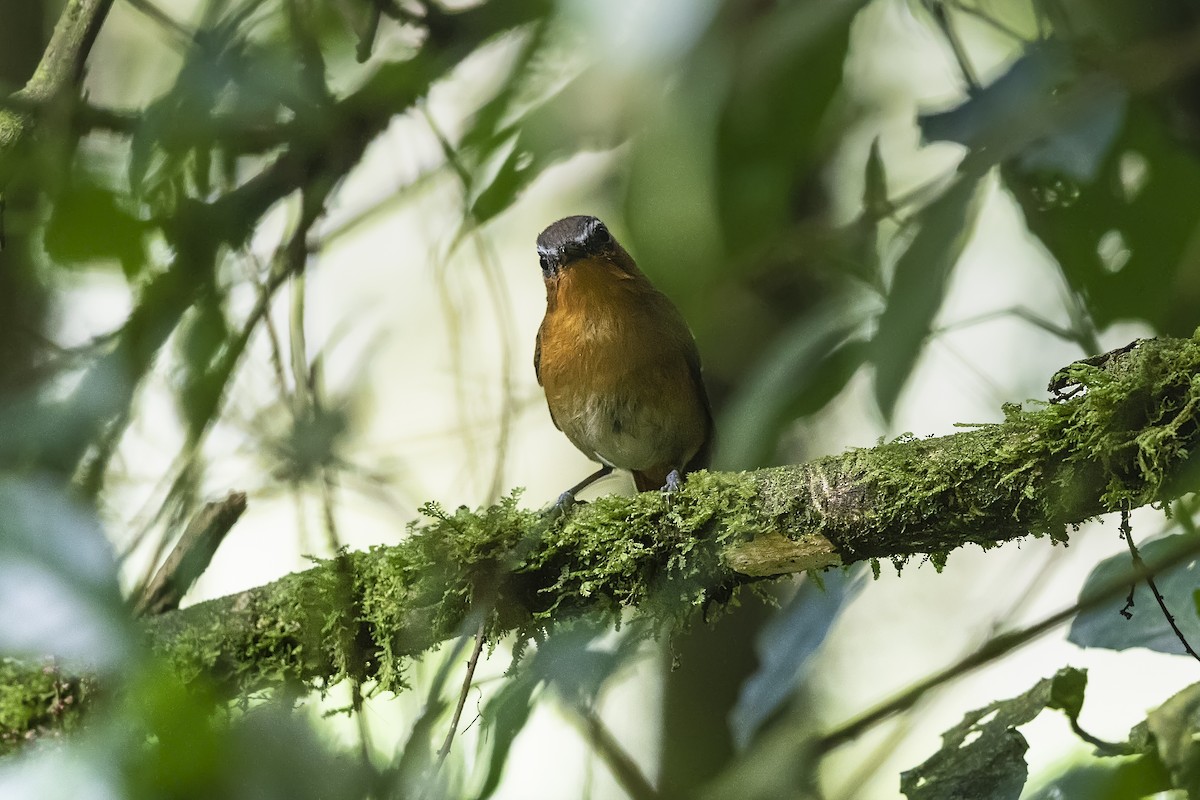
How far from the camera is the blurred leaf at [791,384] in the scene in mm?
2258

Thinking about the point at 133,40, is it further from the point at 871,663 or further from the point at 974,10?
the point at 871,663

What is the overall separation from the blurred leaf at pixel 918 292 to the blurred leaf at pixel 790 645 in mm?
471

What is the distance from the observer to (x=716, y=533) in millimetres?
2213

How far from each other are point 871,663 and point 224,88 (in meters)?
2.89

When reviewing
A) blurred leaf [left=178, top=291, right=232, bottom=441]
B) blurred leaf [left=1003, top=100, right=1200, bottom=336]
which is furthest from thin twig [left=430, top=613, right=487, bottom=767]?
blurred leaf [left=1003, top=100, right=1200, bottom=336]

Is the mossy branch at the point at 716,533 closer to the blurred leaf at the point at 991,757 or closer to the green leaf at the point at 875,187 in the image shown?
the blurred leaf at the point at 991,757

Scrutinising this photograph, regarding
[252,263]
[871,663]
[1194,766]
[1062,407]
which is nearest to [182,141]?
[252,263]

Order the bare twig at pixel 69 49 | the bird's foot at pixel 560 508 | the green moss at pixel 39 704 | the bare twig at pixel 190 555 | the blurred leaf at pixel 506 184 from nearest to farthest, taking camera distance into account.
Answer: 1. the blurred leaf at pixel 506 184
2. the bare twig at pixel 69 49
3. the bird's foot at pixel 560 508
4. the green moss at pixel 39 704
5. the bare twig at pixel 190 555

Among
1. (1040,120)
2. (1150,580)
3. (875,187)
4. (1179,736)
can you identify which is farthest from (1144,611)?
(875,187)

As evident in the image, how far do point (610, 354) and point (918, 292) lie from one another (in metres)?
1.46

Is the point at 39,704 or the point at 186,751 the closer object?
the point at 186,751

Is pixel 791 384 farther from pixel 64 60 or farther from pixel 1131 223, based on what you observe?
pixel 64 60

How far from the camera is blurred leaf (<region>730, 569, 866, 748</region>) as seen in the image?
2.25 meters

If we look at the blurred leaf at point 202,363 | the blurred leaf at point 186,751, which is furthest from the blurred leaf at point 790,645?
the blurred leaf at point 202,363
